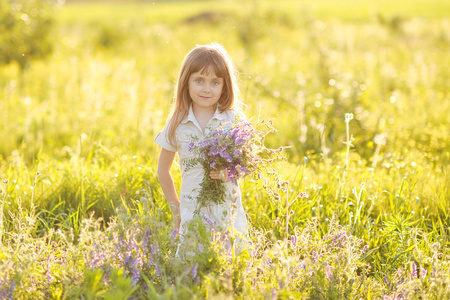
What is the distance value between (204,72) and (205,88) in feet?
0.34

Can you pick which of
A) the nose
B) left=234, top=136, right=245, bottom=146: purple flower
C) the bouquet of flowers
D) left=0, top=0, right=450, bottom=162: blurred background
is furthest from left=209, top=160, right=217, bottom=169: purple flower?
the nose

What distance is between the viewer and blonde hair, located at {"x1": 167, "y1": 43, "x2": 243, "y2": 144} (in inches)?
112

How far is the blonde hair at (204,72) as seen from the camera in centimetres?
285

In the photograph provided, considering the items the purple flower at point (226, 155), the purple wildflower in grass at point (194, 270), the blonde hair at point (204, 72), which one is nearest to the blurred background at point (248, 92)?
the blonde hair at point (204, 72)

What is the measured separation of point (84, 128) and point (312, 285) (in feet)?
14.5

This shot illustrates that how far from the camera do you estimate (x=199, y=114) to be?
2.96 metres

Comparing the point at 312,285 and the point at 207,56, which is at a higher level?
the point at 207,56

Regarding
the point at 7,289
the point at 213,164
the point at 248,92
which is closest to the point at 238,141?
the point at 213,164

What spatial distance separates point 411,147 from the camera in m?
5.49

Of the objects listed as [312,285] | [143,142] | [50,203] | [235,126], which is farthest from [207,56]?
[143,142]

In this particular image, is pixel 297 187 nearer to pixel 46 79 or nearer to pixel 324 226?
pixel 324 226

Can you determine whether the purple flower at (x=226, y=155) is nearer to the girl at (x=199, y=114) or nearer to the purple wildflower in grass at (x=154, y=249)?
the girl at (x=199, y=114)

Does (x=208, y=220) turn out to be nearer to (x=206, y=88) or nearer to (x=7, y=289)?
(x=206, y=88)

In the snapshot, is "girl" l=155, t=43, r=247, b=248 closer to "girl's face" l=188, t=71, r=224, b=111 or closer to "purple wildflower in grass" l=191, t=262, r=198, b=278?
"girl's face" l=188, t=71, r=224, b=111
